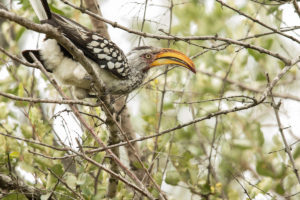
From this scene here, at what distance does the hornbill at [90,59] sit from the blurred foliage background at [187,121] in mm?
185

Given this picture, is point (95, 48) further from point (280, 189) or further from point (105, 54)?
point (280, 189)

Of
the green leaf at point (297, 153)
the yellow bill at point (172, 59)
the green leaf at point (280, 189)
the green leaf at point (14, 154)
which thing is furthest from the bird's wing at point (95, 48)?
the green leaf at point (297, 153)

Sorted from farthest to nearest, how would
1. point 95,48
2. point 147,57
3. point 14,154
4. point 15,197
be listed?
1. point 147,57
2. point 95,48
3. point 14,154
4. point 15,197

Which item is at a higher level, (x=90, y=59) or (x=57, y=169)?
(x=90, y=59)

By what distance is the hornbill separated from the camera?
3945 mm

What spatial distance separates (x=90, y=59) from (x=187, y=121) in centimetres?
115

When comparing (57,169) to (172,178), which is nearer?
(57,169)

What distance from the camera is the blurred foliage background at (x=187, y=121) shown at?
3832mm

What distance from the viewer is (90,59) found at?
4117mm

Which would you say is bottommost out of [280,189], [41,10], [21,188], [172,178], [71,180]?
[21,188]

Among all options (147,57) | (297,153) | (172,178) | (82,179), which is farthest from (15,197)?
(297,153)

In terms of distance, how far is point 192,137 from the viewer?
6125 mm

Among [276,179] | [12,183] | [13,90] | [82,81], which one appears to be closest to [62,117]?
[82,81]

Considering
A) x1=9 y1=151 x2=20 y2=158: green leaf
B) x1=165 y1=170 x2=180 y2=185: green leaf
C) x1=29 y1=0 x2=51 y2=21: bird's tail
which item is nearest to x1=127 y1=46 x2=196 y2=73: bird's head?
x1=165 y1=170 x2=180 y2=185: green leaf
